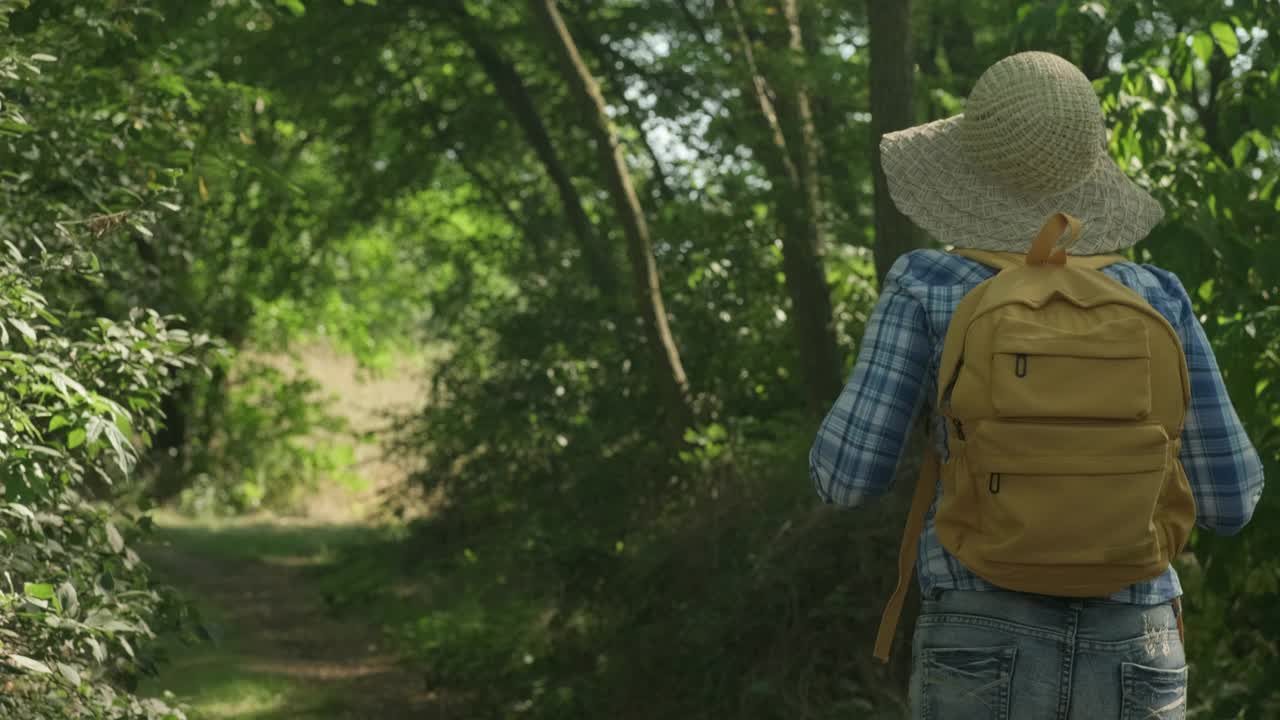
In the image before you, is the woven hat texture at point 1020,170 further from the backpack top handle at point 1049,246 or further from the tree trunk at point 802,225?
the tree trunk at point 802,225

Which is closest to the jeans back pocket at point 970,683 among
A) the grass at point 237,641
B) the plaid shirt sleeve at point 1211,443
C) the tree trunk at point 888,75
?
the plaid shirt sleeve at point 1211,443

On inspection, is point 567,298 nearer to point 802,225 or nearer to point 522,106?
point 802,225

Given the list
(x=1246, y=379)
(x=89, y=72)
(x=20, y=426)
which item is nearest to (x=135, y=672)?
(x=20, y=426)

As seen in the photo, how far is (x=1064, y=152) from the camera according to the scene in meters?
2.48

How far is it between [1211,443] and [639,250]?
579cm

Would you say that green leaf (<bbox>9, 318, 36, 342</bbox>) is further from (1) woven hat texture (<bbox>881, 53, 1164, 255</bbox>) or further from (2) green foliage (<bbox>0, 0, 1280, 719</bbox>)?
(1) woven hat texture (<bbox>881, 53, 1164, 255</bbox>)

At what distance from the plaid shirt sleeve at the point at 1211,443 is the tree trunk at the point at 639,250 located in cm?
565

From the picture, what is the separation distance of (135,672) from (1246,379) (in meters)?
3.63

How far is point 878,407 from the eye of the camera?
2355 millimetres

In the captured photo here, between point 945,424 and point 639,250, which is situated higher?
point 945,424

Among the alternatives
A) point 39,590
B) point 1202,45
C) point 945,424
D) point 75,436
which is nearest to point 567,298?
point 1202,45

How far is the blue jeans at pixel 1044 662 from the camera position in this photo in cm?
226

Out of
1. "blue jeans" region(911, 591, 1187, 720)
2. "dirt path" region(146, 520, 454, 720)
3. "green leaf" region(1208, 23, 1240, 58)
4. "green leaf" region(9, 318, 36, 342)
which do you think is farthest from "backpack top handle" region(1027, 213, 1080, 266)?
"dirt path" region(146, 520, 454, 720)

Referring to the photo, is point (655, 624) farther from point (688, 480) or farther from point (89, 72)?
point (89, 72)
